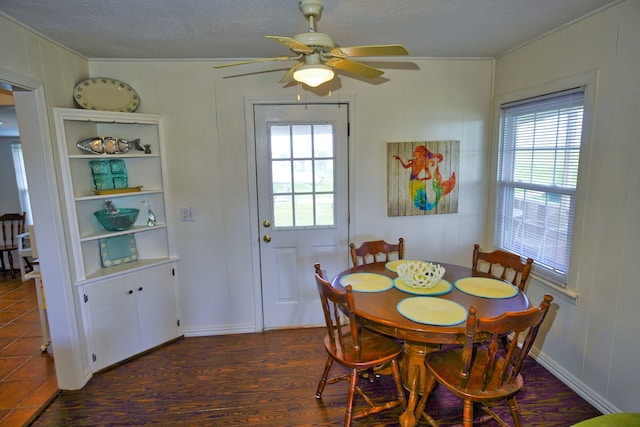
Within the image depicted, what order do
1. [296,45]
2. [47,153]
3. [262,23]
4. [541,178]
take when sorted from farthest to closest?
[541,178] → [47,153] → [262,23] → [296,45]

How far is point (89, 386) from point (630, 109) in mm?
3799

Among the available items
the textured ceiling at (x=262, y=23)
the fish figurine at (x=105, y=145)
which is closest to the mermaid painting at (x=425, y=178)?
the textured ceiling at (x=262, y=23)

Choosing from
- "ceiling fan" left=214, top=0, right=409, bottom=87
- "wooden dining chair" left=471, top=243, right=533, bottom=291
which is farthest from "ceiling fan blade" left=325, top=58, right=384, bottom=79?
"wooden dining chair" left=471, top=243, right=533, bottom=291

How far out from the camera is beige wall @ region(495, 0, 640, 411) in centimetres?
190

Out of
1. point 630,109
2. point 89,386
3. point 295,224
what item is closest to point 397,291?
point 295,224

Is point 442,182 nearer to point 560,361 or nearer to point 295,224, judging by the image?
point 295,224

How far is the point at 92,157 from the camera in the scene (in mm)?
2521

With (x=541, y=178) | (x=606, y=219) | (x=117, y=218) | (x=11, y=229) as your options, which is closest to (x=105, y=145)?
(x=117, y=218)

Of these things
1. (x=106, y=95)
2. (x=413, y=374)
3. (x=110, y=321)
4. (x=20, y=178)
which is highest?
(x=106, y=95)

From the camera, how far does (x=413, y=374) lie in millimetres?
2074

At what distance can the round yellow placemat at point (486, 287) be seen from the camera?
6.53ft

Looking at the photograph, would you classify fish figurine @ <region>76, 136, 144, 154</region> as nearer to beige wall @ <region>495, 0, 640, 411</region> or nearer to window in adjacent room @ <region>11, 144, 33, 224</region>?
beige wall @ <region>495, 0, 640, 411</region>

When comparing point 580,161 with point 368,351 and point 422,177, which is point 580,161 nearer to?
point 422,177

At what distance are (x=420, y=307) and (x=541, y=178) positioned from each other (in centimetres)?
151
